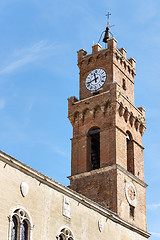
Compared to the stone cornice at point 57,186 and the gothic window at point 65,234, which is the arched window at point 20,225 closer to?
the stone cornice at point 57,186

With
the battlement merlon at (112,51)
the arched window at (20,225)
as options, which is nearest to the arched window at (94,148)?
the battlement merlon at (112,51)

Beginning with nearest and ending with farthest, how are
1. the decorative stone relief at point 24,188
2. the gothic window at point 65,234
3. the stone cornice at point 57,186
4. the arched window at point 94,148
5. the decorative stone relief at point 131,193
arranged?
the stone cornice at point 57,186 → the decorative stone relief at point 24,188 → the gothic window at point 65,234 → the decorative stone relief at point 131,193 → the arched window at point 94,148

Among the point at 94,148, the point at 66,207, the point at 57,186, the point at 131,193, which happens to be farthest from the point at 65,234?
the point at 94,148

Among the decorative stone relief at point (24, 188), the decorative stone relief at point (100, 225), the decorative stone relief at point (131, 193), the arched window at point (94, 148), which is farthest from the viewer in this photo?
the arched window at point (94, 148)

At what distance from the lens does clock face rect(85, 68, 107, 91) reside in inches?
1468

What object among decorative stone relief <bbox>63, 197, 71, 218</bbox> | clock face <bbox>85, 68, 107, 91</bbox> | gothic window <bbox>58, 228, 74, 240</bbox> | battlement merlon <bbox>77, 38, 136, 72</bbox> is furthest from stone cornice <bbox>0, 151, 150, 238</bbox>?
battlement merlon <bbox>77, 38, 136, 72</bbox>

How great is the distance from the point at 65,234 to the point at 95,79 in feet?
49.3

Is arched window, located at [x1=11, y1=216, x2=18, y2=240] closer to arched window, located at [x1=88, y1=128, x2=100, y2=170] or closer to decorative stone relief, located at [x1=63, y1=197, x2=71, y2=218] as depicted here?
decorative stone relief, located at [x1=63, y1=197, x2=71, y2=218]

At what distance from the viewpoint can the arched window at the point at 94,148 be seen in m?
35.5

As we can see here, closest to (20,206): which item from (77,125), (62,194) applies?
(62,194)

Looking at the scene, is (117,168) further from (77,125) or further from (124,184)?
(77,125)

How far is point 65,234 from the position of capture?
25688mm

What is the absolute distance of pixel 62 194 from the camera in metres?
26.2

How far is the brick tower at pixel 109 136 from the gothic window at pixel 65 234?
6447 mm
